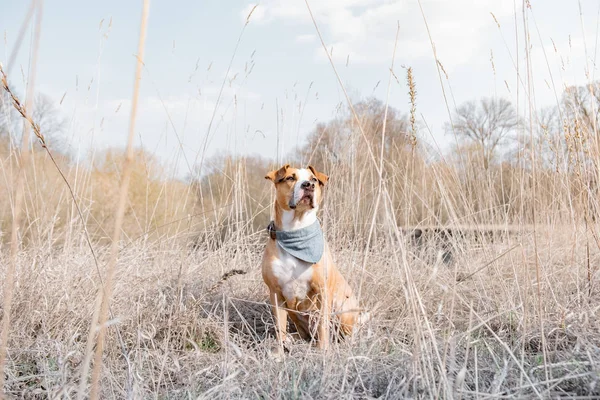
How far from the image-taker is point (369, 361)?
1727 millimetres

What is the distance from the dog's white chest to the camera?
243 cm

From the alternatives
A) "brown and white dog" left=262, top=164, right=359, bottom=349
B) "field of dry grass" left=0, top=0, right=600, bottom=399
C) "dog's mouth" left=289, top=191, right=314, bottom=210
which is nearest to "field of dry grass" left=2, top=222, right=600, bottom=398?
"field of dry grass" left=0, top=0, right=600, bottom=399

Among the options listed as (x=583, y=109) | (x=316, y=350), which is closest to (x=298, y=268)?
(x=316, y=350)

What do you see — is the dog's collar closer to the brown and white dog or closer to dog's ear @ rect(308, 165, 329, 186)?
the brown and white dog

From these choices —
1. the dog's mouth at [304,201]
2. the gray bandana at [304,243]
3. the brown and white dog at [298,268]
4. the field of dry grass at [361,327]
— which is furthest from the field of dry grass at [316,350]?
the dog's mouth at [304,201]

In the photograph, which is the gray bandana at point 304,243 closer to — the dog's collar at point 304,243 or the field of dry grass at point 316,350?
the dog's collar at point 304,243

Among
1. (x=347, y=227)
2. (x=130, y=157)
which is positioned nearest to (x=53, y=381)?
(x=130, y=157)

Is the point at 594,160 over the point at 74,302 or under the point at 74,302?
over

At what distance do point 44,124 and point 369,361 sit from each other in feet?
16.3

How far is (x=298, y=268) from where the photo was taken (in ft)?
7.99

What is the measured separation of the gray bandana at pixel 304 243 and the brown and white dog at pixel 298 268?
2cm

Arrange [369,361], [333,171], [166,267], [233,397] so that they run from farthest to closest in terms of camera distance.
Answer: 1. [333,171]
2. [166,267]
3. [369,361]
4. [233,397]

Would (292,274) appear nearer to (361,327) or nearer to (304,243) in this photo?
(304,243)

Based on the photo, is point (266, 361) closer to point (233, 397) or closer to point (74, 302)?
point (233, 397)
